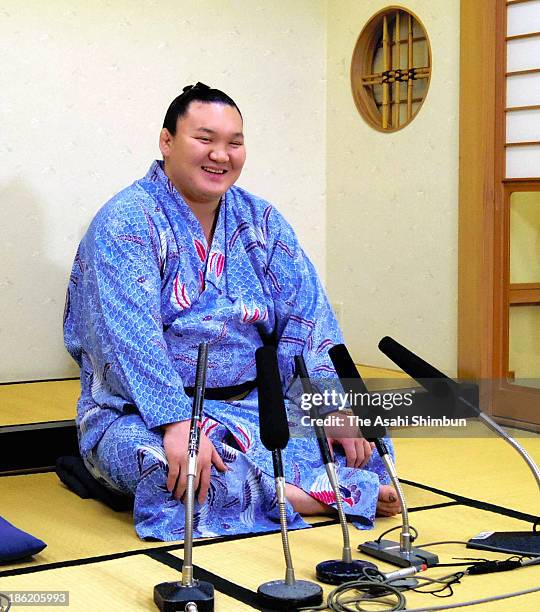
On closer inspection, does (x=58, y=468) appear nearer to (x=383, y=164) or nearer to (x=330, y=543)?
(x=330, y=543)

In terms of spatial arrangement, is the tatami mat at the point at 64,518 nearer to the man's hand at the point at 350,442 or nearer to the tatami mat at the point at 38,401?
the man's hand at the point at 350,442

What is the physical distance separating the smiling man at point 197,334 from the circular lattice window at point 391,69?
2.00 m

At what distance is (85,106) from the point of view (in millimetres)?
4848

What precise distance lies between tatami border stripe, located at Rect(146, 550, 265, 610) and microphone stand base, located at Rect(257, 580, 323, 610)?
0.09 ft

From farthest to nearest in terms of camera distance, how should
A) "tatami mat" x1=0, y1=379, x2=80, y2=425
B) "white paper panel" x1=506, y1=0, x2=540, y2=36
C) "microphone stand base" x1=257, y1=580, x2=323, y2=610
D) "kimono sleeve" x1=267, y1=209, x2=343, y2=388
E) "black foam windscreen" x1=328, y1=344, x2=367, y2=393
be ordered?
"white paper panel" x1=506, y1=0, x2=540, y2=36
"tatami mat" x1=0, y1=379, x2=80, y2=425
"kimono sleeve" x1=267, y1=209, x2=343, y2=388
"black foam windscreen" x1=328, y1=344, x2=367, y2=393
"microphone stand base" x1=257, y1=580, x2=323, y2=610

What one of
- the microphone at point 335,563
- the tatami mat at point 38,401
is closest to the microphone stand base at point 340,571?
the microphone at point 335,563

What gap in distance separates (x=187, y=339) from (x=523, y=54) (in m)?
2.25

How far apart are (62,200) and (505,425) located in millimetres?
2222

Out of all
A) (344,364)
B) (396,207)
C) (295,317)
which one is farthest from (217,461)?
(396,207)

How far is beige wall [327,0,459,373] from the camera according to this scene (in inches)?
191

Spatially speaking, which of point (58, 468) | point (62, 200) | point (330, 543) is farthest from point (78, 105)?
point (330, 543)

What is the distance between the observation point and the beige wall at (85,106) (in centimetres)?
469

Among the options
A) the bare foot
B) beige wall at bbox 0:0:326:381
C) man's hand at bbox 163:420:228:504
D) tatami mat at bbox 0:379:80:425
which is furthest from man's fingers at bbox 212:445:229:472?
beige wall at bbox 0:0:326:381

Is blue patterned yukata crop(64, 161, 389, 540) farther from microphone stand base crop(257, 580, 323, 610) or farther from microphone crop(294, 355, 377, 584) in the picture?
microphone stand base crop(257, 580, 323, 610)
